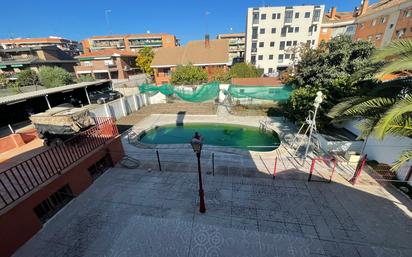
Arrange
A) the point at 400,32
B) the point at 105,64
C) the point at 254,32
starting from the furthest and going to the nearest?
the point at 105,64 → the point at 254,32 → the point at 400,32

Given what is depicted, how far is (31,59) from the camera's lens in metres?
33.4

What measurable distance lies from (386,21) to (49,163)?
40.4 m

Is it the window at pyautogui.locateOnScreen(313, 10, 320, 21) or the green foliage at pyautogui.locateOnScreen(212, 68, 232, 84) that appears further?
the window at pyautogui.locateOnScreen(313, 10, 320, 21)

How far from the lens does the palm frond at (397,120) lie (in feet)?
12.5

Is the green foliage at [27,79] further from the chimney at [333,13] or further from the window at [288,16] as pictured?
the chimney at [333,13]

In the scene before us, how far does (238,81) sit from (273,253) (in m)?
17.8

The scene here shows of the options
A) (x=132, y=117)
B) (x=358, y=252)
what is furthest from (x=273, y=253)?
(x=132, y=117)

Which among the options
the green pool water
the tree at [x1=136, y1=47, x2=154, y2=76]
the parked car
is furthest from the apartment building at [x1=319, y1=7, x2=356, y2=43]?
the parked car

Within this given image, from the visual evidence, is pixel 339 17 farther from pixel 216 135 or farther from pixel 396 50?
pixel 396 50

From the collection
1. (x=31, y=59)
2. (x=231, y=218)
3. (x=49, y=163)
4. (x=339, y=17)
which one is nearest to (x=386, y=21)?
(x=339, y=17)

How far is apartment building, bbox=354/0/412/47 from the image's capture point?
2202 cm

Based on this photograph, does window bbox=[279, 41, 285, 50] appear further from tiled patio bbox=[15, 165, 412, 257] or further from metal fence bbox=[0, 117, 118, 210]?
metal fence bbox=[0, 117, 118, 210]

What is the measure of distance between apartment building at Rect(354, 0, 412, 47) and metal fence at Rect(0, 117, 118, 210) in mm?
26660

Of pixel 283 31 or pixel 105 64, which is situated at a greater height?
pixel 283 31
